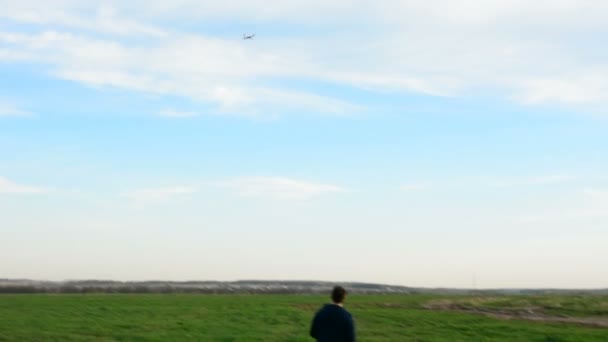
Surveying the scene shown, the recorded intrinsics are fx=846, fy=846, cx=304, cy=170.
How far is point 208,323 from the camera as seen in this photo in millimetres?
39750

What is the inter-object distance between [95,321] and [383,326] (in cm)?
1355

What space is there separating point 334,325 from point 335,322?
0.06m

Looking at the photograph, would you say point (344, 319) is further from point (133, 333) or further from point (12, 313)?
point (12, 313)

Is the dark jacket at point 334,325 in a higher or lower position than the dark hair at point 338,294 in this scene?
lower

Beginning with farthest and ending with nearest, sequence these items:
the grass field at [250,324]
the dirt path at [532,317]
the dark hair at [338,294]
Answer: the dirt path at [532,317]
the grass field at [250,324]
the dark hair at [338,294]

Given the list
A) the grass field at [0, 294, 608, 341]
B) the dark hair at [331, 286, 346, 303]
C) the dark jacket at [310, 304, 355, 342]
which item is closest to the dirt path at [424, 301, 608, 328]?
the grass field at [0, 294, 608, 341]

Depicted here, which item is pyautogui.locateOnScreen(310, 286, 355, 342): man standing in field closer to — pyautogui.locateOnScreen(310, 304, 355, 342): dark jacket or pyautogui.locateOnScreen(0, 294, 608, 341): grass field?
pyautogui.locateOnScreen(310, 304, 355, 342): dark jacket

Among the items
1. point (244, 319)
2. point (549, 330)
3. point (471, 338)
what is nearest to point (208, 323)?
point (244, 319)

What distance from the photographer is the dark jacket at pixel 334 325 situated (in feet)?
51.6

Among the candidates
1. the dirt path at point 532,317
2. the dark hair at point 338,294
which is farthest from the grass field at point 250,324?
the dark hair at point 338,294

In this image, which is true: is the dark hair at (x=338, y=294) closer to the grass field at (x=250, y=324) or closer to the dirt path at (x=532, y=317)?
the grass field at (x=250, y=324)

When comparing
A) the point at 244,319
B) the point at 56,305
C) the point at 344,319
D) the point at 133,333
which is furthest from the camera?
the point at 56,305

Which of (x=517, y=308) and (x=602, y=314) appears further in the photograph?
(x=517, y=308)

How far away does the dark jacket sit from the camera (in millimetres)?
15734
